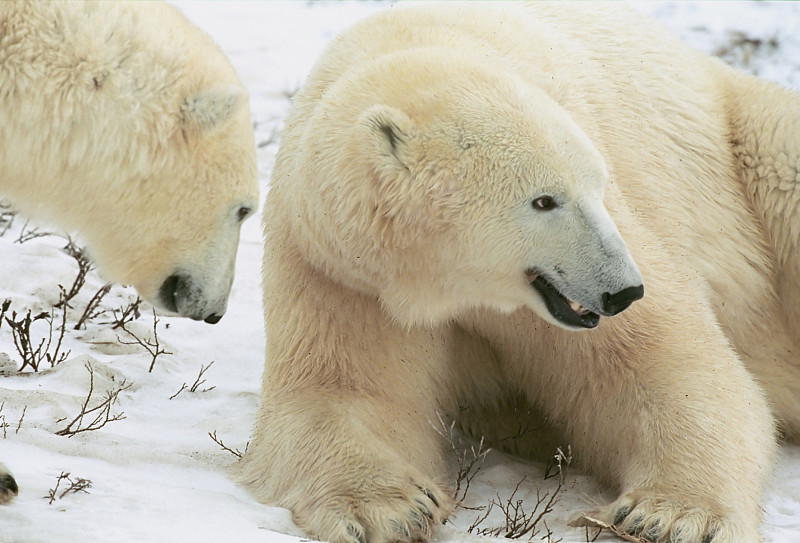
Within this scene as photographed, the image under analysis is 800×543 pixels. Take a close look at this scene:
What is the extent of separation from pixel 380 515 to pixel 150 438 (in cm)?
104

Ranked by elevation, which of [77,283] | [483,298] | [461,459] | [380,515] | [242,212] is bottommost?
[77,283]

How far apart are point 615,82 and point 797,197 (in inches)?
33.9

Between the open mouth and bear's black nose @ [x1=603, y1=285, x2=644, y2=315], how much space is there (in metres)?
0.08

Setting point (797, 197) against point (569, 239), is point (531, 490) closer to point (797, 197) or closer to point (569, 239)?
point (569, 239)

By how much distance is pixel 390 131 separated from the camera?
2.94 metres

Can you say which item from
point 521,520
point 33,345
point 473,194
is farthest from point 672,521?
point 33,345

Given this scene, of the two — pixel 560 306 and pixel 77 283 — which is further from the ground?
pixel 560 306

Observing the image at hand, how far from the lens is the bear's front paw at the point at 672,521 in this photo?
2.96m

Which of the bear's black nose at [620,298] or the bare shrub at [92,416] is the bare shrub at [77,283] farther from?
the bear's black nose at [620,298]

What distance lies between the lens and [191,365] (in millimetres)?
4547

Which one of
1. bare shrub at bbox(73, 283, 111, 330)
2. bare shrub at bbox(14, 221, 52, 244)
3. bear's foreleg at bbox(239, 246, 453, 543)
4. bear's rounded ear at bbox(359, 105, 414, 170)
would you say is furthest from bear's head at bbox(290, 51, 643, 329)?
bare shrub at bbox(14, 221, 52, 244)

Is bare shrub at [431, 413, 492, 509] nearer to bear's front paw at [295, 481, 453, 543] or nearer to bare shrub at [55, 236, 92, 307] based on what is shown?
bear's front paw at [295, 481, 453, 543]

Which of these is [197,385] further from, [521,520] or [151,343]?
[521,520]

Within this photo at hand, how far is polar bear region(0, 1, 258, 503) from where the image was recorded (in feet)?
9.55
